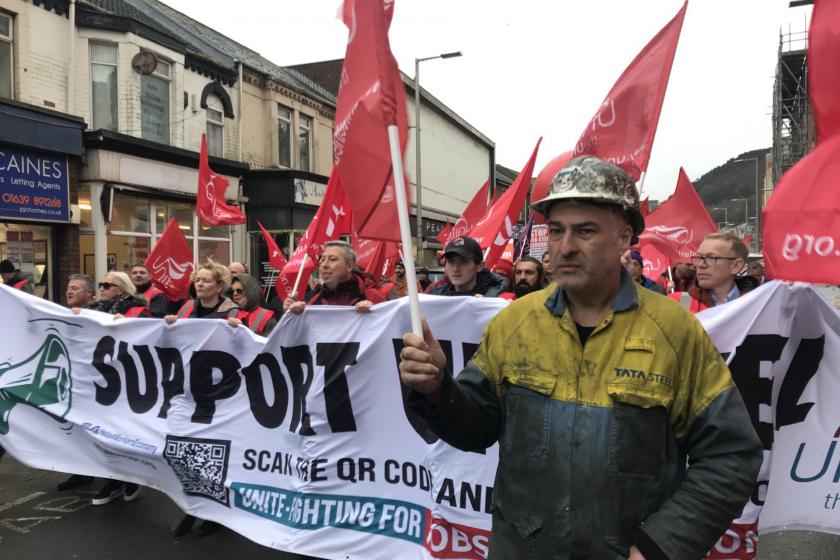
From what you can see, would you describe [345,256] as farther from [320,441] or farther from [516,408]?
[516,408]

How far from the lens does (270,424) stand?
402 cm

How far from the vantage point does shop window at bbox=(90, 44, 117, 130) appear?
1512cm

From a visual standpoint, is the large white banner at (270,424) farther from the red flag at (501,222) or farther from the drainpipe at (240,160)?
the drainpipe at (240,160)

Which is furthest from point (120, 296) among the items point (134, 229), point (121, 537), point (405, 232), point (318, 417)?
point (134, 229)

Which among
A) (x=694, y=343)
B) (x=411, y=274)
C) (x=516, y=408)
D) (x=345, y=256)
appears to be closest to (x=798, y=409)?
(x=694, y=343)

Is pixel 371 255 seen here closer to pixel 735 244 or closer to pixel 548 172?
pixel 735 244

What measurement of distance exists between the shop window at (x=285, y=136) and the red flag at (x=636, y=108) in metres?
18.3

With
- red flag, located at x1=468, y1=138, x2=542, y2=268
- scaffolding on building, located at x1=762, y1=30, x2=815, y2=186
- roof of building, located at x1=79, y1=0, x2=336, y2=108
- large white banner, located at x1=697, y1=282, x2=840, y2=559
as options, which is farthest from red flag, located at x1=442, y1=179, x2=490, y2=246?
scaffolding on building, located at x1=762, y1=30, x2=815, y2=186

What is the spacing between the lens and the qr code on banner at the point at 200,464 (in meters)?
4.04

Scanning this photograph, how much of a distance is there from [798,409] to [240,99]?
1939 centimetres

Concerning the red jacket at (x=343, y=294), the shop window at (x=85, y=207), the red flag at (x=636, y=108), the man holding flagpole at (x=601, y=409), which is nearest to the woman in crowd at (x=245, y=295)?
the red jacket at (x=343, y=294)

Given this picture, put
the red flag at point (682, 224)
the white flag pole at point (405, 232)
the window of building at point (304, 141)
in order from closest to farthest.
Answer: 1. the white flag pole at point (405, 232)
2. the red flag at point (682, 224)
3. the window of building at point (304, 141)

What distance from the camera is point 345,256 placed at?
4.61m

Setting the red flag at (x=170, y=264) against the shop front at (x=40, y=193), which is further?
the shop front at (x=40, y=193)
